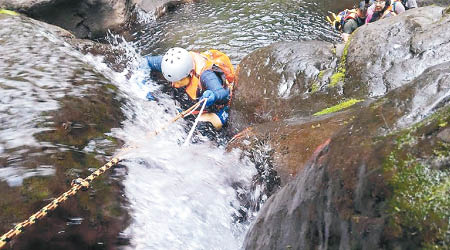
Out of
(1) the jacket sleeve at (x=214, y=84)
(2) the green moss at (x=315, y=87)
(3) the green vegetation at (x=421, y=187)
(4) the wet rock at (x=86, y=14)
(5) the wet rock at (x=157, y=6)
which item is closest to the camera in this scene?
(3) the green vegetation at (x=421, y=187)

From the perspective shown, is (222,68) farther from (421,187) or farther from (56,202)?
(421,187)

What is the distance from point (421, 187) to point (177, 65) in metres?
5.42

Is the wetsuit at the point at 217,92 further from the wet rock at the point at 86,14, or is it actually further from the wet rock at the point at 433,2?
the wet rock at the point at 433,2

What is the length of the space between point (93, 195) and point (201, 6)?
12.1 meters

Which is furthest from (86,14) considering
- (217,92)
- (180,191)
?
(180,191)

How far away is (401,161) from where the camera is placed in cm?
167

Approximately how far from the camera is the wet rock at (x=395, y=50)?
15.6 ft

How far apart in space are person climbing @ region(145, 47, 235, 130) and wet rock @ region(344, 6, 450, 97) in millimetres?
2269

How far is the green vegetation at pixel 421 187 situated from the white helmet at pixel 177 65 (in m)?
5.15

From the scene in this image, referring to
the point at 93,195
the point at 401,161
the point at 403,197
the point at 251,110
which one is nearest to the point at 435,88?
the point at 401,161

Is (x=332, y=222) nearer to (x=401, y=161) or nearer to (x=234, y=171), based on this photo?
(x=401, y=161)

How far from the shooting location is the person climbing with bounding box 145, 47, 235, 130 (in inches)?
257

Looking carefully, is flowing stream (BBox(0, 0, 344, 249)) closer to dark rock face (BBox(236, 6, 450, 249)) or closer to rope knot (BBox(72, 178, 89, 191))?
rope knot (BBox(72, 178, 89, 191))

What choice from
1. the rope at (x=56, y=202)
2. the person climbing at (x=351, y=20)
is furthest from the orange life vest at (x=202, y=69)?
the person climbing at (x=351, y=20)
